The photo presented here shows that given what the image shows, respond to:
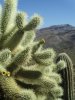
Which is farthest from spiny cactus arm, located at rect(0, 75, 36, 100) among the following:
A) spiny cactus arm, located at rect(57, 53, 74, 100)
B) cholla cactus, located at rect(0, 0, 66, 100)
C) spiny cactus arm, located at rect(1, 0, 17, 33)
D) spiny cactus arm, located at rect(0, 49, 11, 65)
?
spiny cactus arm, located at rect(57, 53, 74, 100)

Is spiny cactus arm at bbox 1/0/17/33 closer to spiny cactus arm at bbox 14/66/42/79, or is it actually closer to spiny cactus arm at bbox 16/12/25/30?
spiny cactus arm at bbox 16/12/25/30

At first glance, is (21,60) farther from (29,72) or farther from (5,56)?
(29,72)

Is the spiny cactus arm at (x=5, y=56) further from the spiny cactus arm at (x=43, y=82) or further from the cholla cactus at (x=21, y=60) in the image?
the spiny cactus arm at (x=43, y=82)

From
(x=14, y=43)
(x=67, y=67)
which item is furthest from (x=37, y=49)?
(x=67, y=67)

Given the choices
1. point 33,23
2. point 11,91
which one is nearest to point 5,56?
point 11,91

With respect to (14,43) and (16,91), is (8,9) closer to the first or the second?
(14,43)

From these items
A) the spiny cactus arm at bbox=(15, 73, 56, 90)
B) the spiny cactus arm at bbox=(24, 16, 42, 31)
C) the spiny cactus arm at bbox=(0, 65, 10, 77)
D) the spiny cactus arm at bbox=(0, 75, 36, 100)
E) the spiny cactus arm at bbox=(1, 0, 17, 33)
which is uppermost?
the spiny cactus arm at bbox=(1, 0, 17, 33)

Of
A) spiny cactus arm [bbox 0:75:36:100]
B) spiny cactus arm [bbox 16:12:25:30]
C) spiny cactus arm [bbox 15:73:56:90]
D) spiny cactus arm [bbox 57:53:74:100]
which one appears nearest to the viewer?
spiny cactus arm [bbox 0:75:36:100]

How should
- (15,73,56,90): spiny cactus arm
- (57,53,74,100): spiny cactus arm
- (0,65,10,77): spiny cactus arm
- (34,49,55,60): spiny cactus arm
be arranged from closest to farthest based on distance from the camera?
1. (0,65,10,77): spiny cactus arm
2. (34,49,55,60): spiny cactus arm
3. (15,73,56,90): spiny cactus arm
4. (57,53,74,100): spiny cactus arm
